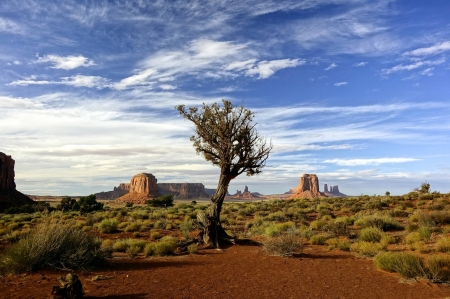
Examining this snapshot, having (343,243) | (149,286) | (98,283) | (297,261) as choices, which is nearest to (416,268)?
(297,261)

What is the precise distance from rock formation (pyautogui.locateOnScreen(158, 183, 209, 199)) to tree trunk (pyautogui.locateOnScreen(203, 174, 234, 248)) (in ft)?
554

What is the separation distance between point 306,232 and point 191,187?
586ft

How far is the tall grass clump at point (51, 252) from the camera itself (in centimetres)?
898

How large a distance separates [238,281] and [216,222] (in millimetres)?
6131

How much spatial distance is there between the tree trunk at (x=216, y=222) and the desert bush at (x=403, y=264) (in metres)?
6.74

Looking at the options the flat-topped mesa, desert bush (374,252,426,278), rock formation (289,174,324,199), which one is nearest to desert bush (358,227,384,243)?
desert bush (374,252,426,278)

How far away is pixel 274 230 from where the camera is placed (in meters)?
18.0

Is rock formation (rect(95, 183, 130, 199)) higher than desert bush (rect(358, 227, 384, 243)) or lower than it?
lower

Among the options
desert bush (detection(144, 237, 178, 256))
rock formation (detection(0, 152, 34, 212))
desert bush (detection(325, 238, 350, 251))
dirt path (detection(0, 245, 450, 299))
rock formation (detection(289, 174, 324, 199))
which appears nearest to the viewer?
dirt path (detection(0, 245, 450, 299))

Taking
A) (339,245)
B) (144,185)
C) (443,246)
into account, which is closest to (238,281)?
(339,245)

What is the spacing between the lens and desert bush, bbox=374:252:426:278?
897 cm

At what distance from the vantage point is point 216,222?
49.3ft

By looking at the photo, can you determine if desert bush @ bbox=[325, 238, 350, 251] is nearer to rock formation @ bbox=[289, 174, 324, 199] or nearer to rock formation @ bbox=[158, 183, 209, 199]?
rock formation @ bbox=[289, 174, 324, 199]

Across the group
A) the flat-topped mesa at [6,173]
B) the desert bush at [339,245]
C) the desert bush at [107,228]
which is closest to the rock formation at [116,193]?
the flat-topped mesa at [6,173]
